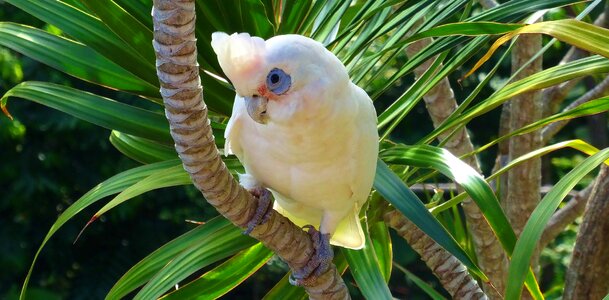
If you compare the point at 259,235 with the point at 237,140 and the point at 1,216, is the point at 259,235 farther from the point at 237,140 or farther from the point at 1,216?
the point at 1,216

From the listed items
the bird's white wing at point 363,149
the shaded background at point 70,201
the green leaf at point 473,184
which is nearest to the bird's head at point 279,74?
the bird's white wing at point 363,149

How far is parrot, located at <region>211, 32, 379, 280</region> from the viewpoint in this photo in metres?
1.07

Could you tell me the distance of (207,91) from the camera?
1463 mm

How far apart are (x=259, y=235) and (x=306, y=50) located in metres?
0.27

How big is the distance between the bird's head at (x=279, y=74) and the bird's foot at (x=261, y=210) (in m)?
0.13

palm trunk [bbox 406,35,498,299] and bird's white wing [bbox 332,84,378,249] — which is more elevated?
palm trunk [bbox 406,35,498,299]

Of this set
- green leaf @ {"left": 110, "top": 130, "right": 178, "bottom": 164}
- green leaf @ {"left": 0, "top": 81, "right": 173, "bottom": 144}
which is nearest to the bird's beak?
green leaf @ {"left": 0, "top": 81, "right": 173, "bottom": 144}

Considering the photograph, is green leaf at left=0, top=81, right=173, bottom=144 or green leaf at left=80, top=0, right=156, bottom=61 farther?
green leaf at left=0, top=81, right=173, bottom=144

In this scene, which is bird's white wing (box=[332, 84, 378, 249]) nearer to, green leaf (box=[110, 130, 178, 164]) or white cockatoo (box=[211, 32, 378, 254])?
white cockatoo (box=[211, 32, 378, 254])

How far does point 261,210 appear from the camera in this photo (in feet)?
3.96

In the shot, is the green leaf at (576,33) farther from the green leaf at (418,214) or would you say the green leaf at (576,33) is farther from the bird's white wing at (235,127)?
the bird's white wing at (235,127)

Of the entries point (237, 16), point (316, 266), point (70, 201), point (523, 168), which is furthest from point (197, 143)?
point (70, 201)

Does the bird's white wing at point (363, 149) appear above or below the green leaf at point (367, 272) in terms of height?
above

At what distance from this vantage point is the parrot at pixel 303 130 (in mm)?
1072
